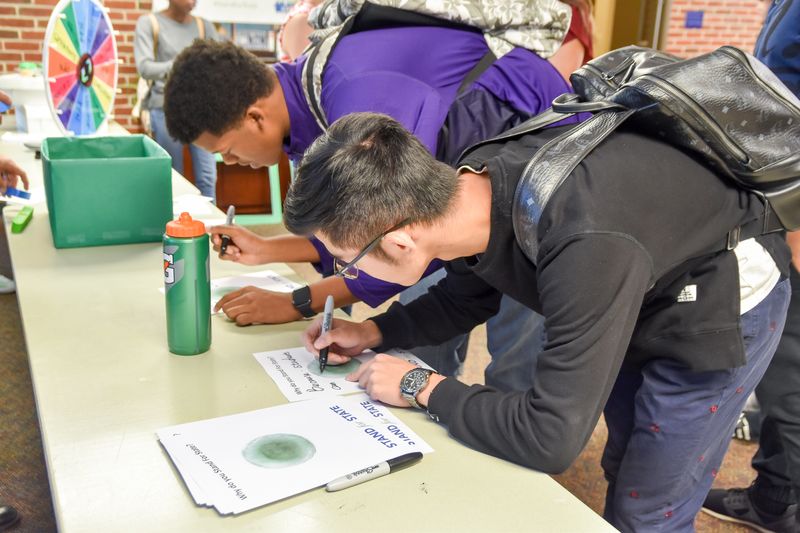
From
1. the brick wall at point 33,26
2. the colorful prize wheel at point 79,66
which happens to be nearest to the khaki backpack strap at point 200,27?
the brick wall at point 33,26

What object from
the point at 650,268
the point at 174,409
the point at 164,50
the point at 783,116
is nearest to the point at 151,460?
the point at 174,409

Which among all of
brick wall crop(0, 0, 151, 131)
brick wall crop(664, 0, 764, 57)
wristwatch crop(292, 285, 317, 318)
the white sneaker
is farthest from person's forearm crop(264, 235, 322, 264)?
brick wall crop(664, 0, 764, 57)

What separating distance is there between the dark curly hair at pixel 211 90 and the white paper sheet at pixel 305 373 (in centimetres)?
53

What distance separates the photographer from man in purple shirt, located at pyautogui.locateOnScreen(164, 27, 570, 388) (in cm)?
118

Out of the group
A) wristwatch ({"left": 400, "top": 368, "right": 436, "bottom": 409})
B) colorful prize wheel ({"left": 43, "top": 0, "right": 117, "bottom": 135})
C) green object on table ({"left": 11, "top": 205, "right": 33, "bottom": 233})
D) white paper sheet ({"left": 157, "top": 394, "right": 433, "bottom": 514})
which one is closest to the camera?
white paper sheet ({"left": 157, "top": 394, "right": 433, "bottom": 514})

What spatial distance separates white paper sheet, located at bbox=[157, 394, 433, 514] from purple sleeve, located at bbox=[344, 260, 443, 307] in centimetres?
27

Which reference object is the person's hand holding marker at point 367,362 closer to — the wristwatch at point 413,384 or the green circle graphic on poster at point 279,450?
the wristwatch at point 413,384

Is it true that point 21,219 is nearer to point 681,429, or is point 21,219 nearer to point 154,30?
point 681,429

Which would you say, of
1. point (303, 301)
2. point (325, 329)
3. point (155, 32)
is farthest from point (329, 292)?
point (155, 32)

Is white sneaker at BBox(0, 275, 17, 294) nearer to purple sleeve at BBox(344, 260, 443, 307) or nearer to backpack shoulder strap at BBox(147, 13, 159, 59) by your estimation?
backpack shoulder strap at BBox(147, 13, 159, 59)

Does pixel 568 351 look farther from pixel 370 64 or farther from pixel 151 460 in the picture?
pixel 370 64

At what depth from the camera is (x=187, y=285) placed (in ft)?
3.35

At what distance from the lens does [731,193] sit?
2.92 ft

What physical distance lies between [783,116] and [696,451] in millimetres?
502
